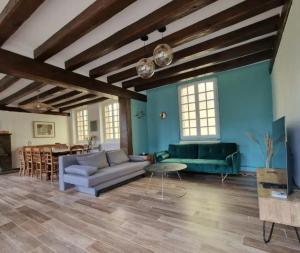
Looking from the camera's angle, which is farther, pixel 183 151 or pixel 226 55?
pixel 183 151

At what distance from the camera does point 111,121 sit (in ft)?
24.0

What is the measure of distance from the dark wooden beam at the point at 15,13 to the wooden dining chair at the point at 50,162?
10.8ft

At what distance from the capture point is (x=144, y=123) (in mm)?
6242

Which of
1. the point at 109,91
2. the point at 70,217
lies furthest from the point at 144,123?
the point at 70,217

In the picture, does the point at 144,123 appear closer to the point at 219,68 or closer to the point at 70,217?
the point at 219,68

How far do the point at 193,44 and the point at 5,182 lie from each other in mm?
5949

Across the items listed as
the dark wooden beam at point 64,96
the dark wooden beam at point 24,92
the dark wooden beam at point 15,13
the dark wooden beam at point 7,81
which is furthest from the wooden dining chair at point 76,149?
the dark wooden beam at point 15,13

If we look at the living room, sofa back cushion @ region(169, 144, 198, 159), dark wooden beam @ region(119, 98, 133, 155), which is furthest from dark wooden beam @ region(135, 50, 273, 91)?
sofa back cushion @ region(169, 144, 198, 159)

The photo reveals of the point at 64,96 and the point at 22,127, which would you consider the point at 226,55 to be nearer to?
the point at 64,96

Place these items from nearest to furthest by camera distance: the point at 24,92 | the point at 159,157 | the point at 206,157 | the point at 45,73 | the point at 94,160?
1. the point at 45,73
2. the point at 94,160
3. the point at 206,157
4. the point at 159,157
5. the point at 24,92

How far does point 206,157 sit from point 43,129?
694 centimetres

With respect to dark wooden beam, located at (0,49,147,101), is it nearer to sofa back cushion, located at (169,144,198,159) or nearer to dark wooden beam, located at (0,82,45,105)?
dark wooden beam, located at (0,82,45,105)

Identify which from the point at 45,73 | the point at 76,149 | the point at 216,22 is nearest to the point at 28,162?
the point at 76,149

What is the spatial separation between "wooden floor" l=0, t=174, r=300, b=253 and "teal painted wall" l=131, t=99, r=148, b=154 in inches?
87.8
